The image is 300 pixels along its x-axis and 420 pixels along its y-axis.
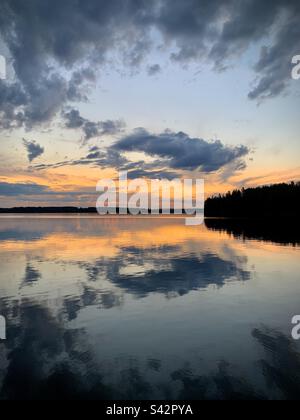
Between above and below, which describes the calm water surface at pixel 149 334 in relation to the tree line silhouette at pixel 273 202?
below

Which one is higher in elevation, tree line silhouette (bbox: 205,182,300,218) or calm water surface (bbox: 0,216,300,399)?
tree line silhouette (bbox: 205,182,300,218)

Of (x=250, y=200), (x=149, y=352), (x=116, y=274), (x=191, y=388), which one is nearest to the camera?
(x=191, y=388)

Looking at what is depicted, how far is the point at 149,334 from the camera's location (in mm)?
11273

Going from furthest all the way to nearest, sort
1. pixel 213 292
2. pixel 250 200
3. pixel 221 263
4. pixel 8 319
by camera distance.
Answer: pixel 250 200, pixel 221 263, pixel 213 292, pixel 8 319

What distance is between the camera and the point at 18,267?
24062 mm

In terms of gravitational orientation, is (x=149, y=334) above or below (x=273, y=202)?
below

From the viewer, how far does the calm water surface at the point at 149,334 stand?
795 centimetres

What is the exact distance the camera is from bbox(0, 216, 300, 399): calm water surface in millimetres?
7953

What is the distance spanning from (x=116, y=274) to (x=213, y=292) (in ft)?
25.2

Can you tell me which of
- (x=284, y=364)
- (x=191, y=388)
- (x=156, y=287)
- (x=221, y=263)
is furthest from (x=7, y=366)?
(x=221, y=263)

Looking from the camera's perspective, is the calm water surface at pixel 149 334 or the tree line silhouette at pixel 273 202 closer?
the calm water surface at pixel 149 334

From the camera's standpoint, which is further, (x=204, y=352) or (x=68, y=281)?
(x=68, y=281)

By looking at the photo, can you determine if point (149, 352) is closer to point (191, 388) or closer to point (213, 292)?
point (191, 388)

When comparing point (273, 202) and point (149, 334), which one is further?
point (273, 202)
